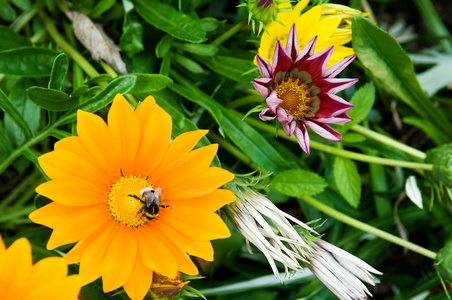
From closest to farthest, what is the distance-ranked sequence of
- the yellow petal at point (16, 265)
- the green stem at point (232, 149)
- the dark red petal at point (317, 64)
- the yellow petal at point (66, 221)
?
the yellow petal at point (16, 265) < the yellow petal at point (66, 221) < the dark red petal at point (317, 64) < the green stem at point (232, 149)

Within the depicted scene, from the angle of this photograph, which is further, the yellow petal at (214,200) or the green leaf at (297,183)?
the green leaf at (297,183)

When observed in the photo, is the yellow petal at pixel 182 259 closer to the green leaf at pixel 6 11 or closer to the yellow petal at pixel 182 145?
the yellow petal at pixel 182 145

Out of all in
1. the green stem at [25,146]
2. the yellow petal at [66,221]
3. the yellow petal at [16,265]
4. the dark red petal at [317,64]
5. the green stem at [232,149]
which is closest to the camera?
the yellow petal at [16,265]

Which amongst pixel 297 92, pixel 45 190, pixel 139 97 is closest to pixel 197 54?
pixel 139 97

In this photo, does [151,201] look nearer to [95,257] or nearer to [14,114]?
[95,257]

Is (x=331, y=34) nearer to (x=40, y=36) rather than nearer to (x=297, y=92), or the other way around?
(x=297, y=92)

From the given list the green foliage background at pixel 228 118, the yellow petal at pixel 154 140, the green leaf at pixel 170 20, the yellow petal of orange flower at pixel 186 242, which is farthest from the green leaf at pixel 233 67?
the yellow petal of orange flower at pixel 186 242

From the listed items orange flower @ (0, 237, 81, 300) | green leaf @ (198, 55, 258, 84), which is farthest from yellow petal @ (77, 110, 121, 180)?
green leaf @ (198, 55, 258, 84)

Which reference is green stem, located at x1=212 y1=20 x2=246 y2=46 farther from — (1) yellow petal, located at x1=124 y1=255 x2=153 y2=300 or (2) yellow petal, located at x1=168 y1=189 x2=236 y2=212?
(1) yellow petal, located at x1=124 y1=255 x2=153 y2=300
